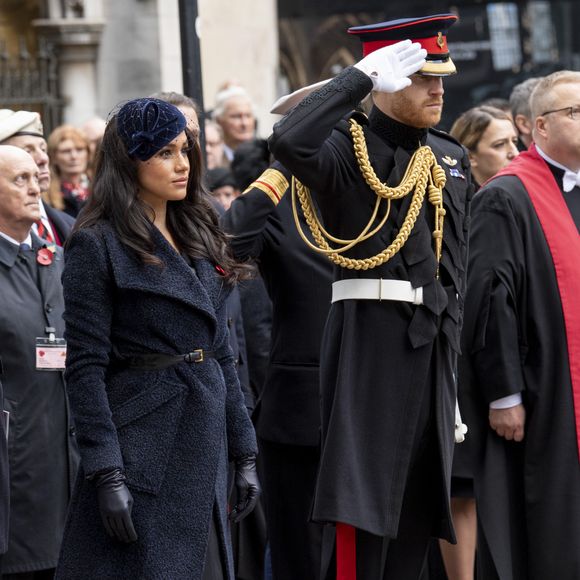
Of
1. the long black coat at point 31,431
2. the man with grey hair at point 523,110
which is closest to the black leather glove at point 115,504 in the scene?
the long black coat at point 31,431

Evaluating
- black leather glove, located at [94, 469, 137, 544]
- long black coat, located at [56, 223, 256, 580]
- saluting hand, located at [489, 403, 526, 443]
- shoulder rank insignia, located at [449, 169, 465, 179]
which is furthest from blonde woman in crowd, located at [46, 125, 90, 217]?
black leather glove, located at [94, 469, 137, 544]

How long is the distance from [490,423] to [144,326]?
5.80 ft

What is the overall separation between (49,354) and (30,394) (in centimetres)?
16

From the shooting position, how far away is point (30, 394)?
5609mm

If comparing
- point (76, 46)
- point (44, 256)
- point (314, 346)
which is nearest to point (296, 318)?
point (314, 346)

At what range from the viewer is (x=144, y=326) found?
14.7 feet

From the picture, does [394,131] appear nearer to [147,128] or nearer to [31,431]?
[147,128]

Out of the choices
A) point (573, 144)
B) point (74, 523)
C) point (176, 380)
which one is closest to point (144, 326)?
point (176, 380)

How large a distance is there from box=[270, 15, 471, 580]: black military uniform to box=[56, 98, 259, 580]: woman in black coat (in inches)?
15.3

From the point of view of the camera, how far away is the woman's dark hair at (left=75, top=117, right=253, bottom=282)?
14.8 ft

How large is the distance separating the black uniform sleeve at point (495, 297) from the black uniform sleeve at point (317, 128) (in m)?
1.20

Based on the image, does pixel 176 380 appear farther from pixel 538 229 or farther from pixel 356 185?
pixel 538 229

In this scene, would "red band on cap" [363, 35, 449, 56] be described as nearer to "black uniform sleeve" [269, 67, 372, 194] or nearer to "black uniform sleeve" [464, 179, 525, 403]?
"black uniform sleeve" [269, 67, 372, 194]

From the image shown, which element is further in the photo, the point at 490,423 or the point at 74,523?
the point at 490,423
